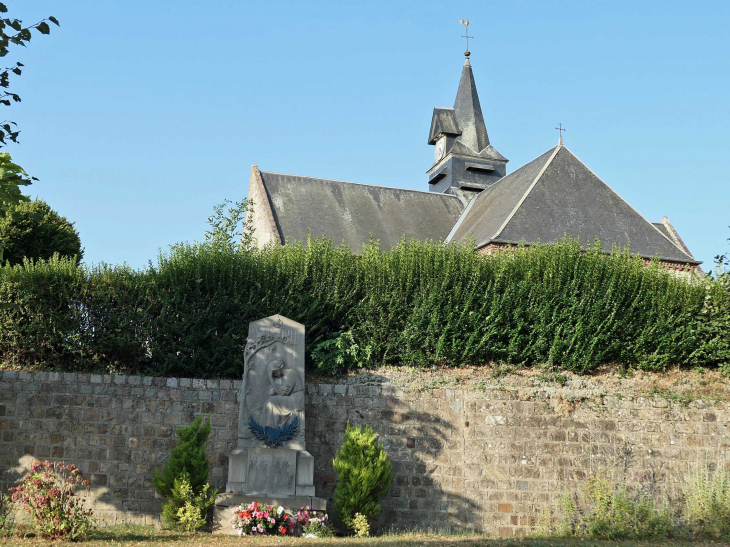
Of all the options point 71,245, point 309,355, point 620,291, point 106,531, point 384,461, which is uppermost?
point 71,245

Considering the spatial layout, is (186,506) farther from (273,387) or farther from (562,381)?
(562,381)

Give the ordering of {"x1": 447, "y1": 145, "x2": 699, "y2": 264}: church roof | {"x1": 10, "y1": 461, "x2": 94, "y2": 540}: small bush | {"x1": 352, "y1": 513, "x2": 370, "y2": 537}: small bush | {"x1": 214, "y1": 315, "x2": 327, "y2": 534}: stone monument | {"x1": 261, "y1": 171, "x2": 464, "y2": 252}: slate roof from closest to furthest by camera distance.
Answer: {"x1": 10, "y1": 461, "x2": 94, "y2": 540}: small bush < {"x1": 214, "y1": 315, "x2": 327, "y2": 534}: stone monument < {"x1": 352, "y1": 513, "x2": 370, "y2": 537}: small bush < {"x1": 447, "y1": 145, "x2": 699, "y2": 264}: church roof < {"x1": 261, "y1": 171, "x2": 464, "y2": 252}: slate roof

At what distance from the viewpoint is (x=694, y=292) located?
39.4 feet

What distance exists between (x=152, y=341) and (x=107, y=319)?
2.43 feet

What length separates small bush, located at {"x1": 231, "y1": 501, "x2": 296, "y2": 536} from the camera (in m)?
8.12

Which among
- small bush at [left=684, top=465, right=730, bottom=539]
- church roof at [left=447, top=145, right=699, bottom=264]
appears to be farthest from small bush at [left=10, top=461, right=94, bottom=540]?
church roof at [left=447, top=145, right=699, bottom=264]

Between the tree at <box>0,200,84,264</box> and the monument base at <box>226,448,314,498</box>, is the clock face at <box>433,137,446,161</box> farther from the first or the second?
the monument base at <box>226,448,314,498</box>

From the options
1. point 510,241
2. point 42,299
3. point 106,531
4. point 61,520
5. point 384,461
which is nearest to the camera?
point 61,520

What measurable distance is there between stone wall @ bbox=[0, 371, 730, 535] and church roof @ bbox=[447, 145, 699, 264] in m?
6.76

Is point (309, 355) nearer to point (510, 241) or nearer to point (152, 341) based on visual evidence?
point (152, 341)

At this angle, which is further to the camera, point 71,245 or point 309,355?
point 71,245

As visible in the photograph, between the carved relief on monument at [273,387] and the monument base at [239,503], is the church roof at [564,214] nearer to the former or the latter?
the carved relief on monument at [273,387]

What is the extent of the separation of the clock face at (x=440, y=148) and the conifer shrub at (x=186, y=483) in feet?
62.7

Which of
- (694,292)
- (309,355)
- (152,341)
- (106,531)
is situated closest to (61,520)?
(106,531)
